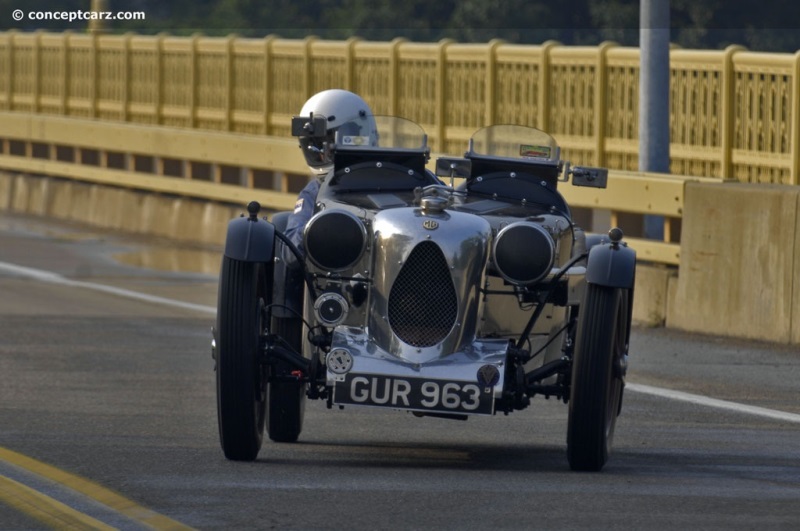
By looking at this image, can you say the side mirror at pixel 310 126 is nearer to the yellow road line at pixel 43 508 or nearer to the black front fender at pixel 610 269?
the black front fender at pixel 610 269

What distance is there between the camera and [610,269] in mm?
8312

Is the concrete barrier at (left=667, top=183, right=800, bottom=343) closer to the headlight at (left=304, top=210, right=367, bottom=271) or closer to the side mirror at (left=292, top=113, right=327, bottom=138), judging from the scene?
→ the side mirror at (left=292, top=113, right=327, bottom=138)

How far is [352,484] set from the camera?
807cm

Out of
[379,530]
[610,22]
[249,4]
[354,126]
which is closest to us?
[379,530]

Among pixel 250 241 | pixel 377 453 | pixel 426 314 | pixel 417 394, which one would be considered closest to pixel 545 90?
pixel 377 453

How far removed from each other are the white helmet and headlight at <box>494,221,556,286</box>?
4.67 ft

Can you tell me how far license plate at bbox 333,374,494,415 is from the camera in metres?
8.18

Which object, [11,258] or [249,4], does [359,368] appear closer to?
[11,258]

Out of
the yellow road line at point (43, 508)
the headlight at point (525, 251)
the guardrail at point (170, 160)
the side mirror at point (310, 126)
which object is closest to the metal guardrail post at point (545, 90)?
the guardrail at point (170, 160)

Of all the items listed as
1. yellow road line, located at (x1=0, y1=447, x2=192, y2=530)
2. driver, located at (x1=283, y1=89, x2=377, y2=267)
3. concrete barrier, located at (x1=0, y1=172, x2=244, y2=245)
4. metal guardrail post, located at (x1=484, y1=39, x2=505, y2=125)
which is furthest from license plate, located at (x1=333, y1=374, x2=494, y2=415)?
concrete barrier, located at (x1=0, y1=172, x2=244, y2=245)

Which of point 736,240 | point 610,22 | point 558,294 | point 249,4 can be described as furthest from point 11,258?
point 249,4

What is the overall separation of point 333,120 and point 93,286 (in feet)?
28.1

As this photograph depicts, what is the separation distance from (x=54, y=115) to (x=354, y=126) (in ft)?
62.2

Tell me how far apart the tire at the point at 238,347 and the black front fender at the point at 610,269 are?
141 cm
